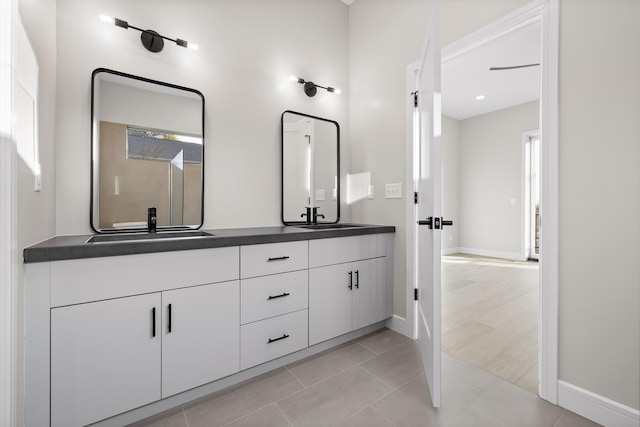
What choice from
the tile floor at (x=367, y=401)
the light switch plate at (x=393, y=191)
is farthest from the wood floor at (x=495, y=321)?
the light switch plate at (x=393, y=191)

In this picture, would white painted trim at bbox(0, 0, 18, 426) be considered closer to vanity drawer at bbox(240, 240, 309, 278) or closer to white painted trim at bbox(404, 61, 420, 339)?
vanity drawer at bbox(240, 240, 309, 278)

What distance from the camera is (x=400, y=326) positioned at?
8.05 ft

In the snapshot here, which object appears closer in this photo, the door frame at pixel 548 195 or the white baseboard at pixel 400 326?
the door frame at pixel 548 195

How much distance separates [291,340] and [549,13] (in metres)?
2.38

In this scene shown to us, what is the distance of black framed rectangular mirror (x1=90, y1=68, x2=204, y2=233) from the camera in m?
1.74

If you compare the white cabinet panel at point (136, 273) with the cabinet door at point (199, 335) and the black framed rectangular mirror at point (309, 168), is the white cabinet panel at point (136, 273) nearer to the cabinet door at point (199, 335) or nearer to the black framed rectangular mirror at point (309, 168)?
the cabinet door at point (199, 335)

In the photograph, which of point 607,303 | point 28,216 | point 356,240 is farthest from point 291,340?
point 607,303

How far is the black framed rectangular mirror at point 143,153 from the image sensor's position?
174cm

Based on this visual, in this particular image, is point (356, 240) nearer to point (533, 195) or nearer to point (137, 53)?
point (137, 53)

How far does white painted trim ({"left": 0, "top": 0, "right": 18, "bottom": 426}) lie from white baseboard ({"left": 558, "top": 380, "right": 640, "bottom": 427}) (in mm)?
2388

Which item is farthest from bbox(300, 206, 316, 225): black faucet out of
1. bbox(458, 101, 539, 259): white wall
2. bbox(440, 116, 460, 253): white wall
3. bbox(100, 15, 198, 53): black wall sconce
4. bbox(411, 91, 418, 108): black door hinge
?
bbox(458, 101, 539, 259): white wall

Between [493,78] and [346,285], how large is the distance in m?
4.18

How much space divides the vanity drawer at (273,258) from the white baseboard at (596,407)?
1.56 metres

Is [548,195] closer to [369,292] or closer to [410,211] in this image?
[410,211]
